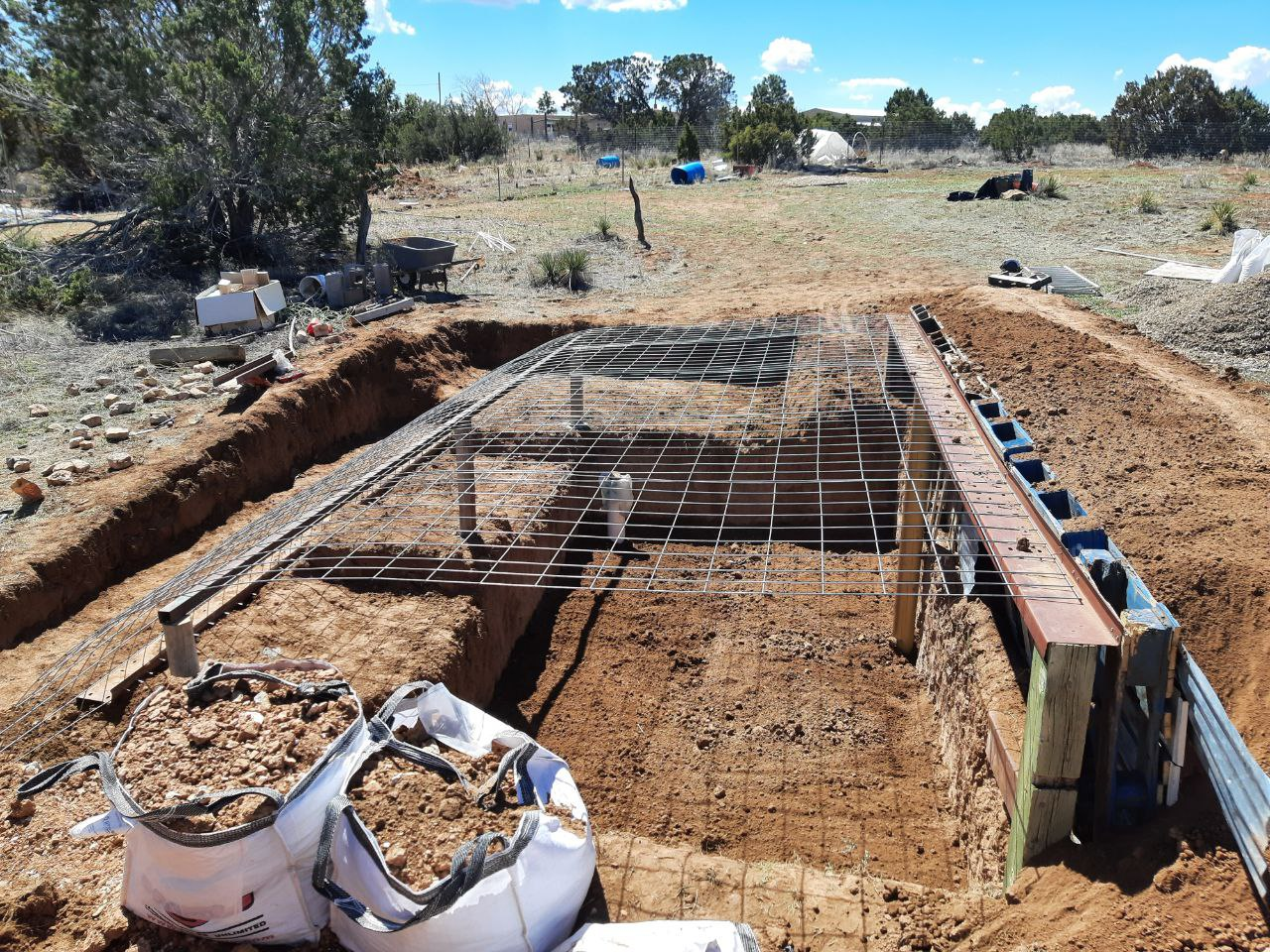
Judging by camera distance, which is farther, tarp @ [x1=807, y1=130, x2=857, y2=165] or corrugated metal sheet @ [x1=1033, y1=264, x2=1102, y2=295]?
tarp @ [x1=807, y1=130, x2=857, y2=165]

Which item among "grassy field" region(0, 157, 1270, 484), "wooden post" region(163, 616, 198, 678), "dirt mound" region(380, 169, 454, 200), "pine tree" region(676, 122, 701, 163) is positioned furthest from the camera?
"pine tree" region(676, 122, 701, 163)

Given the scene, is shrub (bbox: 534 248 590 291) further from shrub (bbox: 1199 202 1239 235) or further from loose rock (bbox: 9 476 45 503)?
shrub (bbox: 1199 202 1239 235)

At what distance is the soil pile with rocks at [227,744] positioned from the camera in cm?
296

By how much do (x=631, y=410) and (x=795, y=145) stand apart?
30.0 m

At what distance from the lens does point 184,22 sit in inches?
583

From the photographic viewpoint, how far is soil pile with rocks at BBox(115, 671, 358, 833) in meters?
2.96

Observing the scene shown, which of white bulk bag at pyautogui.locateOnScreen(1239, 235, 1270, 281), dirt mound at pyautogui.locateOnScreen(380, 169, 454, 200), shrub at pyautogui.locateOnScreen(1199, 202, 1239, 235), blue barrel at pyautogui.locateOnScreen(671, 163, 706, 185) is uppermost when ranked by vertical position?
blue barrel at pyautogui.locateOnScreen(671, 163, 706, 185)

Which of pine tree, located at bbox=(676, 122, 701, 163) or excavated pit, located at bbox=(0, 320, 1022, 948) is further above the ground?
pine tree, located at bbox=(676, 122, 701, 163)

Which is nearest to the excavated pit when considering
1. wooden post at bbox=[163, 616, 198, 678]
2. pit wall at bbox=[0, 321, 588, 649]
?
wooden post at bbox=[163, 616, 198, 678]

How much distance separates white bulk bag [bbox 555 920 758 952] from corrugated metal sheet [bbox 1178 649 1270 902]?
5.04 ft

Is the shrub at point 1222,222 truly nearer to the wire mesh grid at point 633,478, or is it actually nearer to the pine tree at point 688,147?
the wire mesh grid at point 633,478

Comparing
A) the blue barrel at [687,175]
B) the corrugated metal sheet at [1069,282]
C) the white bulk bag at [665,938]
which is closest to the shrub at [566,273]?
the corrugated metal sheet at [1069,282]

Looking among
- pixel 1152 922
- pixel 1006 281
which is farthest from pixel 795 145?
pixel 1152 922

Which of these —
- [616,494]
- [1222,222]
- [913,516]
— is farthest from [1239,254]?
[616,494]
